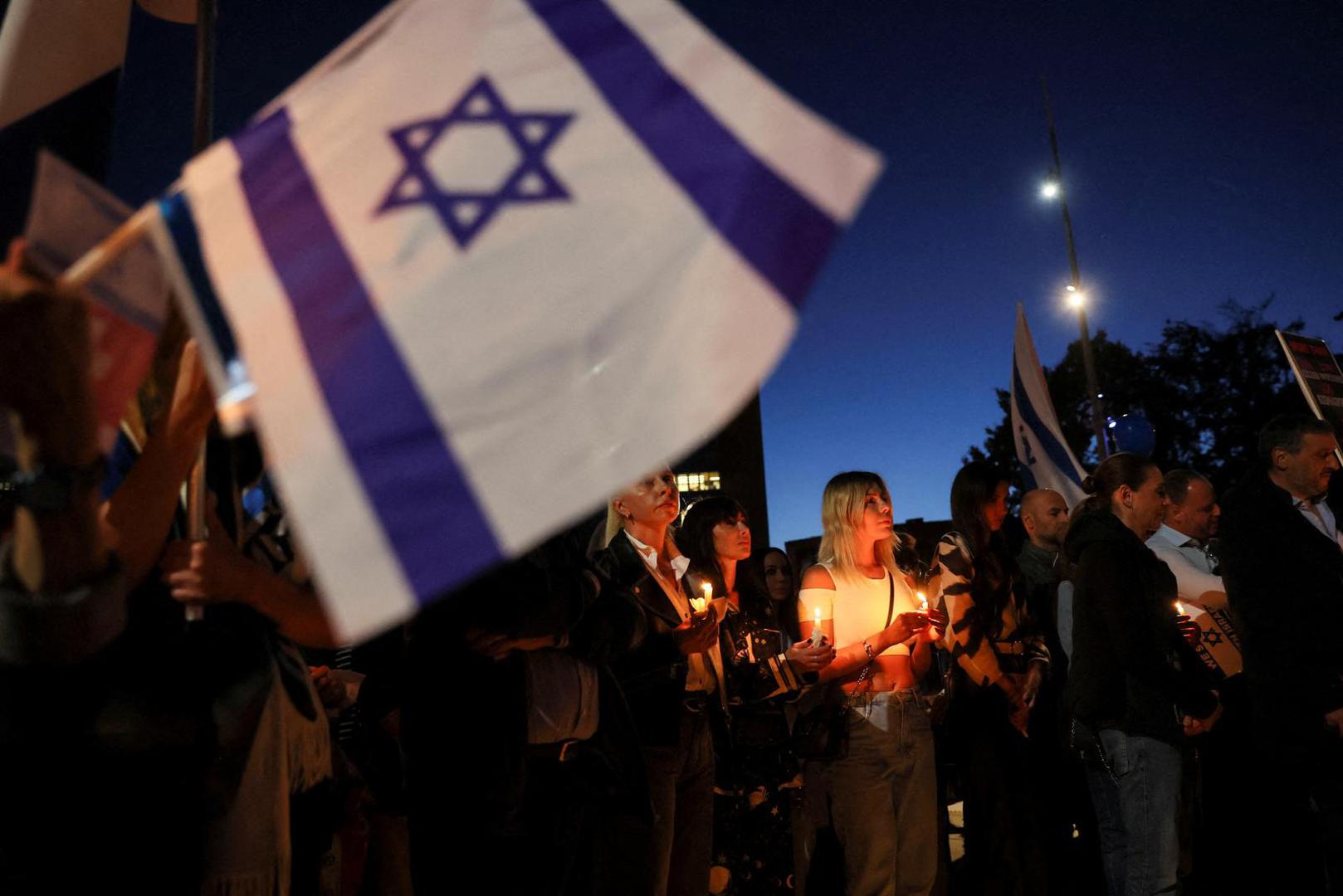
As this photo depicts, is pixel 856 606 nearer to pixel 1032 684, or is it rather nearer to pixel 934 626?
pixel 934 626

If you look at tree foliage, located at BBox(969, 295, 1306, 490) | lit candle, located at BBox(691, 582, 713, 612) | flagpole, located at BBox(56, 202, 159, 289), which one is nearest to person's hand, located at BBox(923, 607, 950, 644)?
lit candle, located at BBox(691, 582, 713, 612)

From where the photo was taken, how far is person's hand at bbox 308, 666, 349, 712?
338 centimetres

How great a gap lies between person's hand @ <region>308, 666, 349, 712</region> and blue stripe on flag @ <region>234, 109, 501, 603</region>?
2.08 m

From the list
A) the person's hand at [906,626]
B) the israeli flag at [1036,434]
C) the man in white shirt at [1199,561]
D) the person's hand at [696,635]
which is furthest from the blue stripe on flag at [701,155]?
the israeli flag at [1036,434]

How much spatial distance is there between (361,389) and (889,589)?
14.6 feet

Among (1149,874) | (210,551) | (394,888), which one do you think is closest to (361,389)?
(210,551)

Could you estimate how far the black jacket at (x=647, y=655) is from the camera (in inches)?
157

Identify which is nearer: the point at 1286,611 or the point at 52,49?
the point at 52,49

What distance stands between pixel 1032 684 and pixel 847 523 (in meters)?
1.40

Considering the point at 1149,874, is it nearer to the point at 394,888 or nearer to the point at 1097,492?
the point at 1097,492

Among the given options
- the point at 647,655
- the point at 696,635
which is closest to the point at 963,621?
the point at 696,635

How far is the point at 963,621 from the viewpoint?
5.60 meters

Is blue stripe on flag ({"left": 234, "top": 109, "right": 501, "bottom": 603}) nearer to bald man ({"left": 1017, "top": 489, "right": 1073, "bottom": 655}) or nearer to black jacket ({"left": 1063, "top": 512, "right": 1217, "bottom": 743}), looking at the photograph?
black jacket ({"left": 1063, "top": 512, "right": 1217, "bottom": 743})

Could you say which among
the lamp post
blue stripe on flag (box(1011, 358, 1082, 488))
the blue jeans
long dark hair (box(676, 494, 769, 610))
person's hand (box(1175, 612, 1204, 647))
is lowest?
the blue jeans
